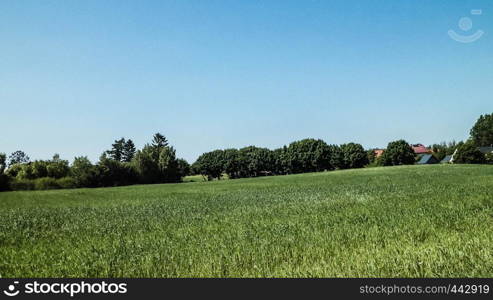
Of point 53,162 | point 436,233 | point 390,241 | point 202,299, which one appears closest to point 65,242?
point 202,299

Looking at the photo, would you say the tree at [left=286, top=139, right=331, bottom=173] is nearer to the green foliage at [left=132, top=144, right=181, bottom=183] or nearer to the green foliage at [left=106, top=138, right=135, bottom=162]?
the green foliage at [left=132, top=144, right=181, bottom=183]

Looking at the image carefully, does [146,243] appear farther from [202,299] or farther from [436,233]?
[436,233]

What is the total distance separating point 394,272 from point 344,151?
12555cm

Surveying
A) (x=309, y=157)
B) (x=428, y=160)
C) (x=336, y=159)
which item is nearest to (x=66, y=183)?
(x=309, y=157)

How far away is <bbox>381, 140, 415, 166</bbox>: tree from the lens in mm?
125938

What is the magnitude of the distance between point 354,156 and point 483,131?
300 feet

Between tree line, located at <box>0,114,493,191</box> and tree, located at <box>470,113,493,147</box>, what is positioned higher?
tree, located at <box>470,113,493,147</box>

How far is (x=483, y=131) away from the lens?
166 meters

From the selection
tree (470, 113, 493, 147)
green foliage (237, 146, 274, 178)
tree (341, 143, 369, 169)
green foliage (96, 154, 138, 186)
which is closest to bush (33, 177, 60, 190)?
green foliage (96, 154, 138, 186)

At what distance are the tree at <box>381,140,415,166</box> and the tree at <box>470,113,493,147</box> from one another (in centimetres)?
6434

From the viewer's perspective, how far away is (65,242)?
10.5m

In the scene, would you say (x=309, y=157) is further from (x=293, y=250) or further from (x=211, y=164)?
(x=293, y=250)

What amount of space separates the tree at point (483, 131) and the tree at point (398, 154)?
2533 inches

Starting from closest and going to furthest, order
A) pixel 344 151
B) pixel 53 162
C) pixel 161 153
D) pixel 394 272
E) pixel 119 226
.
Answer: pixel 394 272 < pixel 119 226 < pixel 53 162 < pixel 161 153 < pixel 344 151
